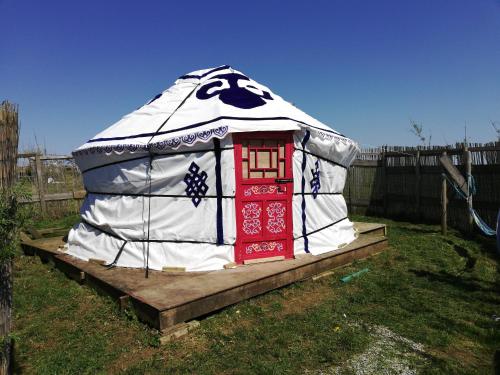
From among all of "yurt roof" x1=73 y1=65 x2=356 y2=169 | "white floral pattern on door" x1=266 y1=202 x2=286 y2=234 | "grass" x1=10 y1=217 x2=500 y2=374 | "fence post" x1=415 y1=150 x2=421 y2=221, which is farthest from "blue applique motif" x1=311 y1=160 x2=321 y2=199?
"fence post" x1=415 y1=150 x2=421 y2=221

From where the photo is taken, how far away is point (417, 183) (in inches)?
306

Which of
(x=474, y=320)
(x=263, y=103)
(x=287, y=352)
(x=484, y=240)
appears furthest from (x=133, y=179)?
(x=484, y=240)

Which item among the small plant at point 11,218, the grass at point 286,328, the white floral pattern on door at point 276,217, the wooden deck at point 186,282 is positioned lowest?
the grass at point 286,328

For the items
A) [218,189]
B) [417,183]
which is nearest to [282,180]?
[218,189]

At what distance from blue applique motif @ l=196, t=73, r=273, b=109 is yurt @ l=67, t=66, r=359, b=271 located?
0.02 m

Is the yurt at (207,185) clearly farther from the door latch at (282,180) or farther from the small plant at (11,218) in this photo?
the small plant at (11,218)

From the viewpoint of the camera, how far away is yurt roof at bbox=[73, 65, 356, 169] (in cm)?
417

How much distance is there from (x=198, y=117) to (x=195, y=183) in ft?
2.76

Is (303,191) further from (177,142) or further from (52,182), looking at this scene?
(52,182)

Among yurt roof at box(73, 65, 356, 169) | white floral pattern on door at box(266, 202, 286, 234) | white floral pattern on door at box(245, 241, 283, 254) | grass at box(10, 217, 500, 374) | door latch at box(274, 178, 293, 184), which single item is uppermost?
yurt roof at box(73, 65, 356, 169)

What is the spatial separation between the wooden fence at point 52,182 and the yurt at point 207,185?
14.0 ft

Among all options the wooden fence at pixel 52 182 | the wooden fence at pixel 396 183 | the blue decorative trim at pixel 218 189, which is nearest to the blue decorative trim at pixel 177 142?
the blue decorative trim at pixel 218 189

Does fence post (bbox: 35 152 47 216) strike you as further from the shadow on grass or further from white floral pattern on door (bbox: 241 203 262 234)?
the shadow on grass

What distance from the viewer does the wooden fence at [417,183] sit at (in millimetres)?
6434
